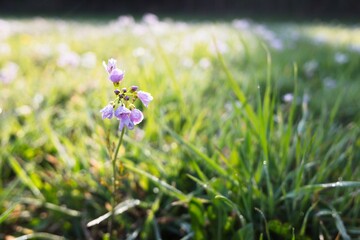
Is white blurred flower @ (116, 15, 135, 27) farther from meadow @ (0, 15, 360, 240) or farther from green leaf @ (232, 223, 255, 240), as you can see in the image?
green leaf @ (232, 223, 255, 240)

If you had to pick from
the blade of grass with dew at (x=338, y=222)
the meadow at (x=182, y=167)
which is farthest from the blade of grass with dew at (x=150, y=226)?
the blade of grass with dew at (x=338, y=222)

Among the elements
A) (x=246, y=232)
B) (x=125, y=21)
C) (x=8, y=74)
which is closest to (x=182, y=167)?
(x=246, y=232)

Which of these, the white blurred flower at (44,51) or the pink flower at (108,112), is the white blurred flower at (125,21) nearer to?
the white blurred flower at (44,51)

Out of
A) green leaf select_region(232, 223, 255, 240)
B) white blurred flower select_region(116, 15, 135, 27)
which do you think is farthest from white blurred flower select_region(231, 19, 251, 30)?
green leaf select_region(232, 223, 255, 240)

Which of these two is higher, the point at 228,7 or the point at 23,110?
the point at 23,110

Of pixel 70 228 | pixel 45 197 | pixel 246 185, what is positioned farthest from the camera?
pixel 45 197

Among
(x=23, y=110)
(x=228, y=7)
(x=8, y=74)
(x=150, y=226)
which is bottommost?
(x=228, y=7)

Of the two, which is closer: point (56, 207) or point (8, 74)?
point (56, 207)

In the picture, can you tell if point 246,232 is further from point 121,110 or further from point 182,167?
point 121,110

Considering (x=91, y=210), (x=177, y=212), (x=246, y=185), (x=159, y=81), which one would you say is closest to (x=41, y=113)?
(x=159, y=81)

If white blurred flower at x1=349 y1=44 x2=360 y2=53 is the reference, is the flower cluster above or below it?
above

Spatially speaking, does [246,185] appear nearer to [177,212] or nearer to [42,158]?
[177,212]
